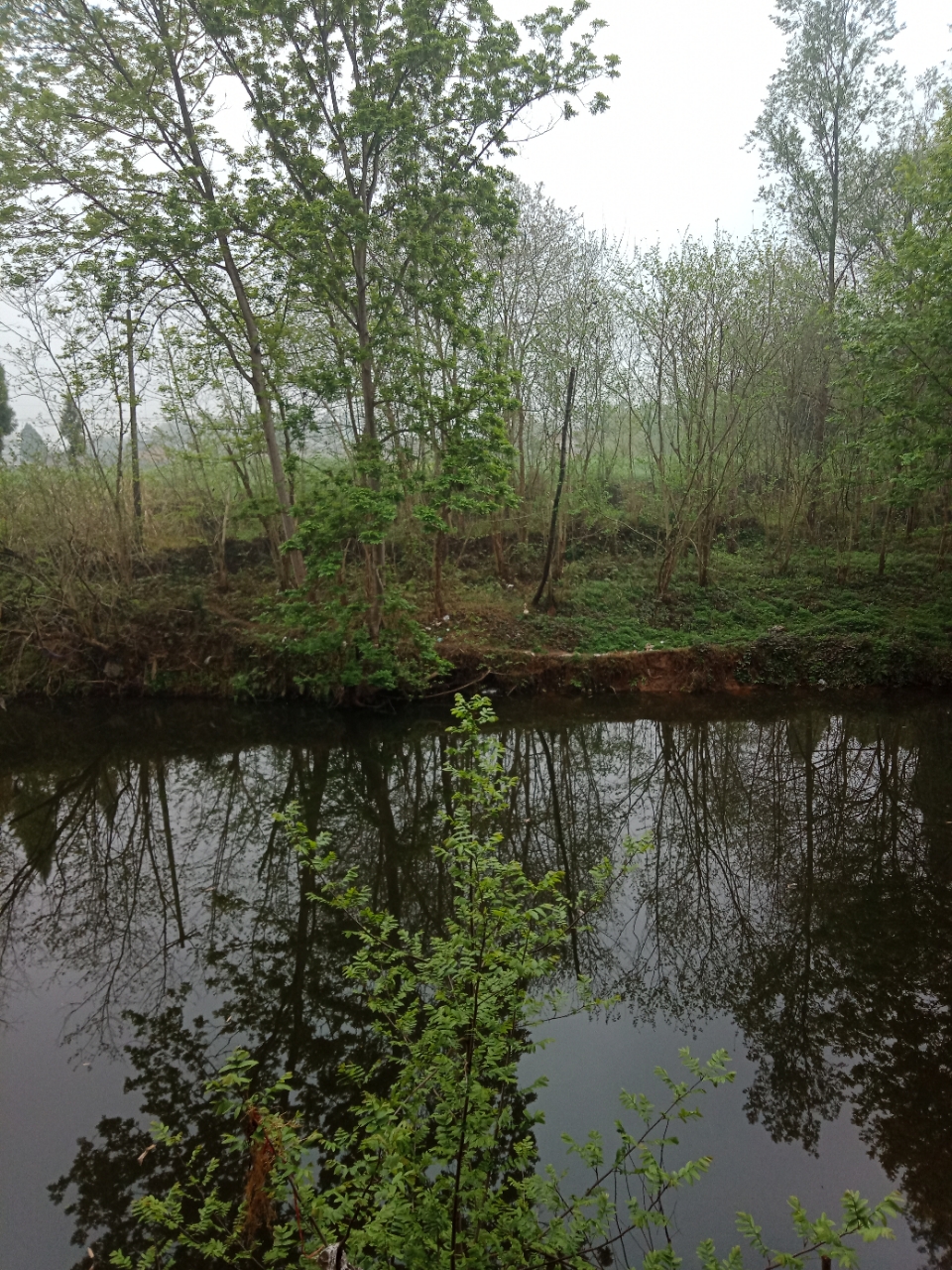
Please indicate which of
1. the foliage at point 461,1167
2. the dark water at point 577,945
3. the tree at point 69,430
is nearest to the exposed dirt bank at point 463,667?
the dark water at point 577,945

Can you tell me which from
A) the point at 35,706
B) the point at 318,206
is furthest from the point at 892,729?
the point at 35,706

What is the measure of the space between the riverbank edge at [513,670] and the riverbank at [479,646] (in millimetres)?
26

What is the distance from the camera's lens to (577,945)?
566cm

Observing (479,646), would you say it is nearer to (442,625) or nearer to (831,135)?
(442,625)

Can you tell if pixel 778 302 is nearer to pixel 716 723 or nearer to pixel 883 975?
pixel 716 723

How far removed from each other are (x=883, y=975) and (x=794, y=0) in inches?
865

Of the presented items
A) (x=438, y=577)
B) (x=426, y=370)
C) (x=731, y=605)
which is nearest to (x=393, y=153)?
(x=426, y=370)

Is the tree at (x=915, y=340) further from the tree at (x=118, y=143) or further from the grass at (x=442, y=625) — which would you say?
the tree at (x=118, y=143)

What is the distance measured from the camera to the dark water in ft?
12.9

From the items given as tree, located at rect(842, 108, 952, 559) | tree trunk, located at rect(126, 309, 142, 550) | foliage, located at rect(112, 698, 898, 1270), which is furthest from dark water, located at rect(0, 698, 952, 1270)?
tree trunk, located at rect(126, 309, 142, 550)

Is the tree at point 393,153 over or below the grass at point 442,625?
over

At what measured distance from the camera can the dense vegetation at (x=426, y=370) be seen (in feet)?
35.1

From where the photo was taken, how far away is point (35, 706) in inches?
534

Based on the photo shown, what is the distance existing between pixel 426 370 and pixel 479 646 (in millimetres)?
5179
